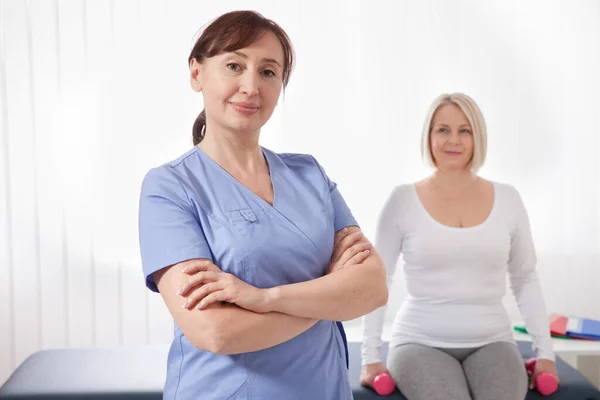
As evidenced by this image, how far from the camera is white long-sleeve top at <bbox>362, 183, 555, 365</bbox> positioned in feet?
7.47

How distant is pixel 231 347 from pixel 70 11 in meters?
2.31

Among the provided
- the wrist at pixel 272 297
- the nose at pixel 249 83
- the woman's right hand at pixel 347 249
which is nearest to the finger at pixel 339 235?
the woman's right hand at pixel 347 249

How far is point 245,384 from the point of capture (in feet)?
4.57

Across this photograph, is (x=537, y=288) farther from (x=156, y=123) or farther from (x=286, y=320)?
(x=156, y=123)

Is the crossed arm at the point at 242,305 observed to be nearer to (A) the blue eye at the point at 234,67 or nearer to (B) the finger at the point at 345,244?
(B) the finger at the point at 345,244

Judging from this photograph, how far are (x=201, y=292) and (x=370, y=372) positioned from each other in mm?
1095

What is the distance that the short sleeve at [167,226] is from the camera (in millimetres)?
1351

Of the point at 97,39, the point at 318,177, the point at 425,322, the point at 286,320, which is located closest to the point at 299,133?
the point at 97,39

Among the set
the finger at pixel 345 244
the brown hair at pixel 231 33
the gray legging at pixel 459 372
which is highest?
the brown hair at pixel 231 33

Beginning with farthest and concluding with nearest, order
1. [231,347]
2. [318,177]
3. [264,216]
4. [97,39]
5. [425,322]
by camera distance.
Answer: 1. [97,39]
2. [425,322]
3. [318,177]
4. [264,216]
5. [231,347]

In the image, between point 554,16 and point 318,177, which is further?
point 554,16

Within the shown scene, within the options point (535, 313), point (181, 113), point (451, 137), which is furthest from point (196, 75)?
point (181, 113)

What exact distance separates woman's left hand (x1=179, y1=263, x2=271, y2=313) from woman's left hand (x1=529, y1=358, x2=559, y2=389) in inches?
49.0

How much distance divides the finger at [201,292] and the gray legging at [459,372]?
95cm
